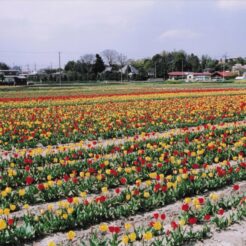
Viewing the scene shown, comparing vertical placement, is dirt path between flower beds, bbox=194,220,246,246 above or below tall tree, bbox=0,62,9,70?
below

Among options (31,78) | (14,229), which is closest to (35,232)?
(14,229)

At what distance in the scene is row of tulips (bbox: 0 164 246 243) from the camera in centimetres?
489

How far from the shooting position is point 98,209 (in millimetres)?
5402

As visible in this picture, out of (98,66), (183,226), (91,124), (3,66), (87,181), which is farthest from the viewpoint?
(3,66)

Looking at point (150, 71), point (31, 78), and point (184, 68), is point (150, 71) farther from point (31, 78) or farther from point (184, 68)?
point (31, 78)

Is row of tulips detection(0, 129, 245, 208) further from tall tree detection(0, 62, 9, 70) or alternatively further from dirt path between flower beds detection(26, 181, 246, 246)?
tall tree detection(0, 62, 9, 70)

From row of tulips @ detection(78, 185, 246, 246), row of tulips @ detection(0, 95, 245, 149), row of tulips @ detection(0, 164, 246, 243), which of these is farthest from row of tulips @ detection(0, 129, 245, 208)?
row of tulips @ detection(0, 95, 245, 149)

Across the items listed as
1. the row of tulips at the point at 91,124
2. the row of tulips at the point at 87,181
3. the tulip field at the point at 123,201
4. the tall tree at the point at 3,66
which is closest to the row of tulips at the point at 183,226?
the tulip field at the point at 123,201

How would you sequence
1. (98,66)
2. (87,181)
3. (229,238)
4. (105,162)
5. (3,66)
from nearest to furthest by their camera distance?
1. (229,238)
2. (87,181)
3. (105,162)
4. (98,66)
5. (3,66)

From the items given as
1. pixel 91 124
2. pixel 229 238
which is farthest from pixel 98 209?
pixel 91 124

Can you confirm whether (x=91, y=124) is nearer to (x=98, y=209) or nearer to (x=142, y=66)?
(x=98, y=209)

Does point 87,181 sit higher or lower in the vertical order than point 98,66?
lower

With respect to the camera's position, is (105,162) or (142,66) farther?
(142,66)

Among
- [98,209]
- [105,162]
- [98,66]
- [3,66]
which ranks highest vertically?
[3,66]
